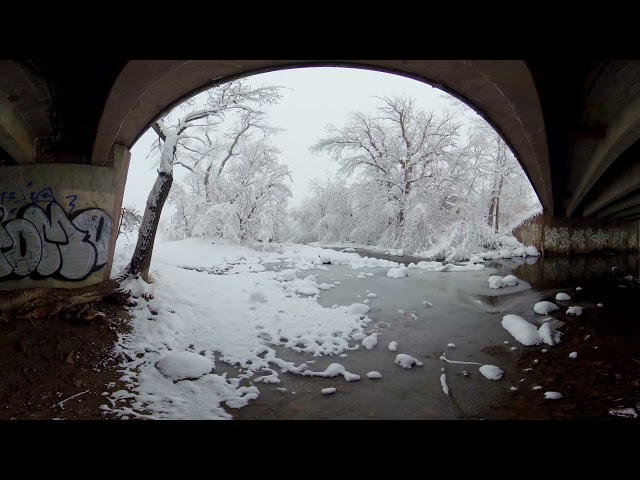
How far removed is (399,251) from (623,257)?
11.6 metres

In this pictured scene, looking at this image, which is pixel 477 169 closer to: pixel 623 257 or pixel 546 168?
pixel 623 257

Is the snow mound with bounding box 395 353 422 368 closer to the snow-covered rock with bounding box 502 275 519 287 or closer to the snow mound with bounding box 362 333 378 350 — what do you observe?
the snow mound with bounding box 362 333 378 350

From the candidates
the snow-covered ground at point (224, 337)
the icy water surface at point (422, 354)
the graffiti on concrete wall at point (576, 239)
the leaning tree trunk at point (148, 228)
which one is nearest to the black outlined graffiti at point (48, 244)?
the leaning tree trunk at point (148, 228)

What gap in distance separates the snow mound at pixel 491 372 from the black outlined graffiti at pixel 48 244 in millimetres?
8379

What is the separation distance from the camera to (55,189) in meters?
7.71

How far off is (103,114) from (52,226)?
8.92 feet

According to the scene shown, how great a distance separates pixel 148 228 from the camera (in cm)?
909

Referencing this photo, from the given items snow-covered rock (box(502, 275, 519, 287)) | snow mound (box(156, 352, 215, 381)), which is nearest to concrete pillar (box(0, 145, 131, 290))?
snow mound (box(156, 352, 215, 381))

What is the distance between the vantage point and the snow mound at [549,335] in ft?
22.0

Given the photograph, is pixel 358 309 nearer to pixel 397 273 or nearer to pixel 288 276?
pixel 288 276

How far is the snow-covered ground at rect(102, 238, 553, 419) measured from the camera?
16.3 ft

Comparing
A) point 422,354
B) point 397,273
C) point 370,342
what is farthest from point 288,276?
point 422,354
